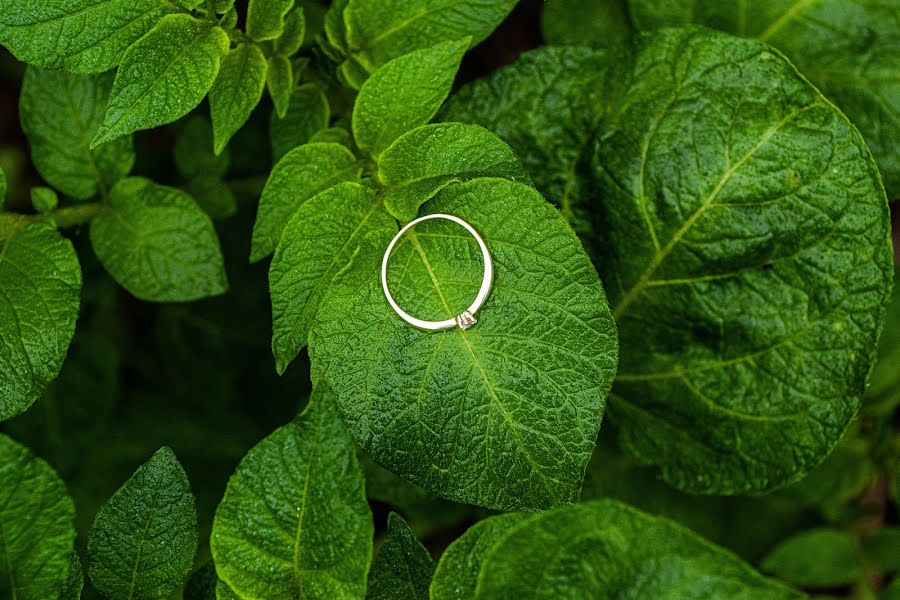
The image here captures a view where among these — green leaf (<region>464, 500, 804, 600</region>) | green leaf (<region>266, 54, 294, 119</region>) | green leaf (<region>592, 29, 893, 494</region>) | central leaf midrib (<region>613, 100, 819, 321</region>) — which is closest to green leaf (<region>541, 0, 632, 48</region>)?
green leaf (<region>592, 29, 893, 494</region>)

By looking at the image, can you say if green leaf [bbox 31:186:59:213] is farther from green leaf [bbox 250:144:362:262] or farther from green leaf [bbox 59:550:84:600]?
green leaf [bbox 59:550:84:600]

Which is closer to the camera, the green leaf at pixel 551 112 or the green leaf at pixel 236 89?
the green leaf at pixel 236 89

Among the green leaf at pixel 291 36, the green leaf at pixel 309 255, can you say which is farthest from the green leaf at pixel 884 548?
the green leaf at pixel 291 36

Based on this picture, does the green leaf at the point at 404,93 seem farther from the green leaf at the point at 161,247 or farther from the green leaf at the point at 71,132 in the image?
the green leaf at the point at 71,132

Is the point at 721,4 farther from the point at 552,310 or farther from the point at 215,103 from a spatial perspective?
the point at 215,103

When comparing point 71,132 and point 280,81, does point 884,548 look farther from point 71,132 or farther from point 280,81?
point 71,132

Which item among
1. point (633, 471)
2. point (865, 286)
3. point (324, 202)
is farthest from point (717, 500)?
point (324, 202)
